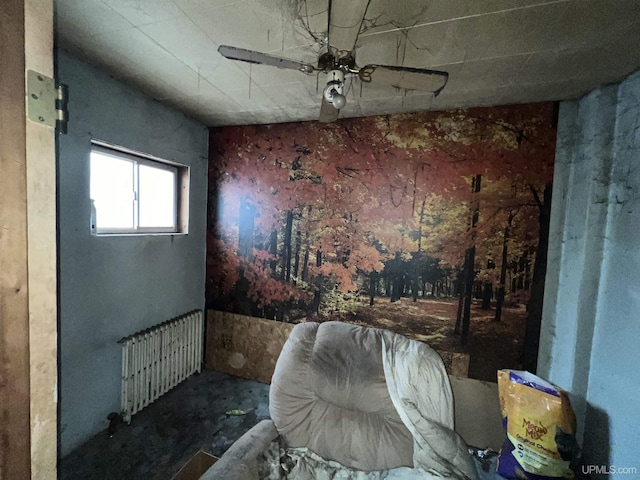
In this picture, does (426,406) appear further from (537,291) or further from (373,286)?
→ (537,291)

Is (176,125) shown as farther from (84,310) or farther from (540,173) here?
(540,173)

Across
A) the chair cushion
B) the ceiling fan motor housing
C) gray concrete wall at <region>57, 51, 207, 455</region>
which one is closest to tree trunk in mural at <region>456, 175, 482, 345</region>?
the chair cushion

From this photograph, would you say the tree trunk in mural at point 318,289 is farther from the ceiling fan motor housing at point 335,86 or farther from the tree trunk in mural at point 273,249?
the ceiling fan motor housing at point 335,86

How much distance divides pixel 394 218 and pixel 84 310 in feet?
8.12

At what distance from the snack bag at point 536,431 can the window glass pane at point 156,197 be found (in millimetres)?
3161

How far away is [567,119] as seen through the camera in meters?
1.92

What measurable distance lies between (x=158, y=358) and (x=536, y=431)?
9.44ft

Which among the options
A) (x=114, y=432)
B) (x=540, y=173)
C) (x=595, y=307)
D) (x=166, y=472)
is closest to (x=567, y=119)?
(x=540, y=173)

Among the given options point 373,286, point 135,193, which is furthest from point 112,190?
point 373,286

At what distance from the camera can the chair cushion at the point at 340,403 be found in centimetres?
139

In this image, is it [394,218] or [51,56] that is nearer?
[51,56]

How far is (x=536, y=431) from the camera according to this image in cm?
163

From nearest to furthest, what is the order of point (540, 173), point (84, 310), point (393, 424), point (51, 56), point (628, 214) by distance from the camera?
1. point (51, 56)
2. point (393, 424)
3. point (628, 214)
4. point (84, 310)
5. point (540, 173)
